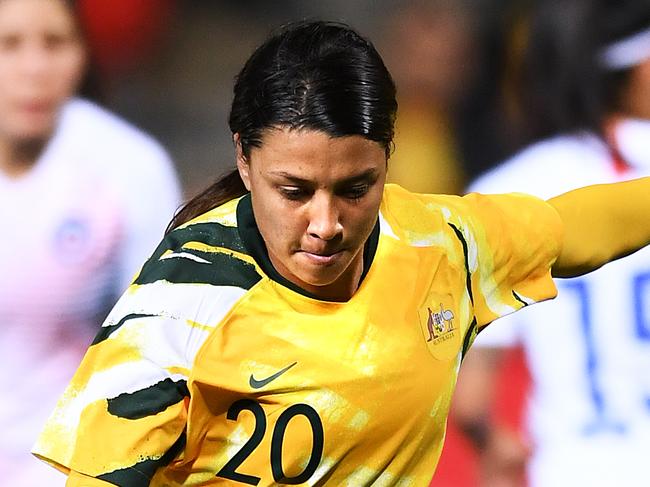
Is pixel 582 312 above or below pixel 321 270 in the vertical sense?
above

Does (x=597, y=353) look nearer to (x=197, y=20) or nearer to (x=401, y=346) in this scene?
(x=197, y=20)

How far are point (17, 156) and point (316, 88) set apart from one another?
4.63 feet

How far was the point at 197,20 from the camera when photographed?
95.7 inches

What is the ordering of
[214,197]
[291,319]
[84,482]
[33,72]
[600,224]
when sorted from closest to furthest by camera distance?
[84,482] → [291,319] → [214,197] → [600,224] → [33,72]

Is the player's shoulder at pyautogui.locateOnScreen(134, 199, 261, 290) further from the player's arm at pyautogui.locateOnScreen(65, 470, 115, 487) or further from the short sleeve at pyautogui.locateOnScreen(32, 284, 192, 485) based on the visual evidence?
the player's arm at pyautogui.locateOnScreen(65, 470, 115, 487)

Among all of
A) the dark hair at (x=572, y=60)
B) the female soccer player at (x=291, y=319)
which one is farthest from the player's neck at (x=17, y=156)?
the female soccer player at (x=291, y=319)

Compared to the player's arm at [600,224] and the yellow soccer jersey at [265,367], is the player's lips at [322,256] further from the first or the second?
the player's arm at [600,224]

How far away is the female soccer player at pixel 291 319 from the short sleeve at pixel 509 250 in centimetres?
3

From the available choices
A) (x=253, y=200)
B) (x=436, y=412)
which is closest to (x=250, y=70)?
(x=253, y=200)

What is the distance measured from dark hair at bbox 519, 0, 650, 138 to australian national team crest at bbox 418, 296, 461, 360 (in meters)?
1.28

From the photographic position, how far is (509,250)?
1411mm

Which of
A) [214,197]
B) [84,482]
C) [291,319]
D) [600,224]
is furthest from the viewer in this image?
[600,224]

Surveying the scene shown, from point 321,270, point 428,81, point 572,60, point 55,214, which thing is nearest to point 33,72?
point 55,214

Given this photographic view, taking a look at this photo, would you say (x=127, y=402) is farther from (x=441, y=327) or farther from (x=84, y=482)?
(x=441, y=327)
